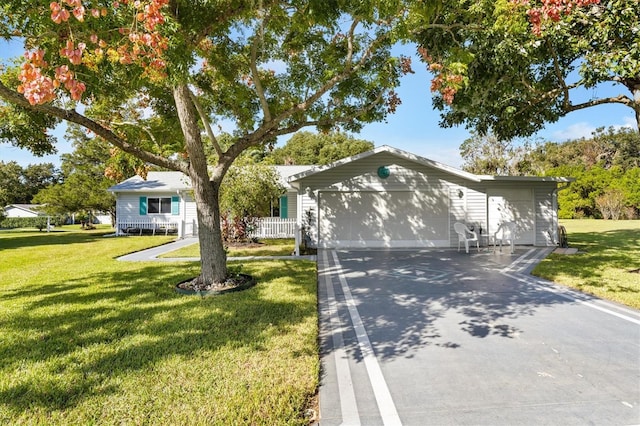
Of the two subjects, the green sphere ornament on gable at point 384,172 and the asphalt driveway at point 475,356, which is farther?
the green sphere ornament on gable at point 384,172

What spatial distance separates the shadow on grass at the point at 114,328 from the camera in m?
2.85

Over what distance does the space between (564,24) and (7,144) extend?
428 inches

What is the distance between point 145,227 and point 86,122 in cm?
1545

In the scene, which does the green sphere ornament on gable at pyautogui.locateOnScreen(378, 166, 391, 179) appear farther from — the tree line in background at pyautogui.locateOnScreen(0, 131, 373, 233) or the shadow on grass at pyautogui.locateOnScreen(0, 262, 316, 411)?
the shadow on grass at pyautogui.locateOnScreen(0, 262, 316, 411)

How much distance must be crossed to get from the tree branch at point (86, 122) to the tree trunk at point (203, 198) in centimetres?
34

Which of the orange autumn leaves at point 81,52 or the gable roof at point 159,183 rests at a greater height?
the gable roof at point 159,183

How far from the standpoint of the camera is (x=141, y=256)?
10.6 m

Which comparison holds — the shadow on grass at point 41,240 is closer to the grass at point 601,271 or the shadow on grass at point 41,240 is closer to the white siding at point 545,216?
the grass at point 601,271

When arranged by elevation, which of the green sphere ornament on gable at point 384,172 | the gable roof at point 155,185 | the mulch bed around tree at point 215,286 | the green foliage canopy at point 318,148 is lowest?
the mulch bed around tree at point 215,286

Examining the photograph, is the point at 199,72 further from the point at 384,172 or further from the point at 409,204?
the point at 409,204

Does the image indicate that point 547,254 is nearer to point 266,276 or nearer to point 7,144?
point 266,276

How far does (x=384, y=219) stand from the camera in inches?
492

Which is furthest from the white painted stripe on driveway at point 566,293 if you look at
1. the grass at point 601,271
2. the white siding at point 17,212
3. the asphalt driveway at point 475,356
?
the white siding at point 17,212

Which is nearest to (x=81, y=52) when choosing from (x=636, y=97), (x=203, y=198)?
(x=203, y=198)
